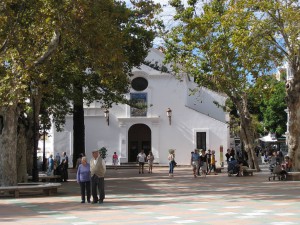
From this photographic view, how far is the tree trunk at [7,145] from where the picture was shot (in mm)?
19656

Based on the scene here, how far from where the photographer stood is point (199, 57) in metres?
30.1

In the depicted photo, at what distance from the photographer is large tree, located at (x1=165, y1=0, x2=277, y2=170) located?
76.4 feet

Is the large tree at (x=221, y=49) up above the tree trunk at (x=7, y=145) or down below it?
above

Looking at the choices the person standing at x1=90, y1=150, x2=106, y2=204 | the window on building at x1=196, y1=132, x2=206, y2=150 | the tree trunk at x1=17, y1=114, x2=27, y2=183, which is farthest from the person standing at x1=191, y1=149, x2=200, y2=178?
the window on building at x1=196, y1=132, x2=206, y2=150

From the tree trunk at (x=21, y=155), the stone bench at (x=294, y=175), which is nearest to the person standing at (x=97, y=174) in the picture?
the tree trunk at (x=21, y=155)

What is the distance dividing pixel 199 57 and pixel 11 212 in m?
17.8

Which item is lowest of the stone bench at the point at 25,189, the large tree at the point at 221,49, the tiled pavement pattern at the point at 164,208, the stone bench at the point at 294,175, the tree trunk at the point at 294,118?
the tiled pavement pattern at the point at 164,208

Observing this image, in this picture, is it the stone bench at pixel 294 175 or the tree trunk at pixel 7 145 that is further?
the stone bench at pixel 294 175

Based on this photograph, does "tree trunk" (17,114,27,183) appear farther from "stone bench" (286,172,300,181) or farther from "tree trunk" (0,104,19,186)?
"stone bench" (286,172,300,181)

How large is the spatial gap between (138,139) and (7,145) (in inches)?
1166

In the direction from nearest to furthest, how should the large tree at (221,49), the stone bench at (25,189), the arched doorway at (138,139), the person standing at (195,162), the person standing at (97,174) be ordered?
1. the person standing at (97,174)
2. the stone bench at (25,189)
3. the large tree at (221,49)
4. the person standing at (195,162)
5. the arched doorway at (138,139)

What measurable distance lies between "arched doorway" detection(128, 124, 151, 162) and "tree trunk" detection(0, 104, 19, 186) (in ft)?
95.5

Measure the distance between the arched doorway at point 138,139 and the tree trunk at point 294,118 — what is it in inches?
943

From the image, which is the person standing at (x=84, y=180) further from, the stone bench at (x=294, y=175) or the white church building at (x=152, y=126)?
the white church building at (x=152, y=126)
